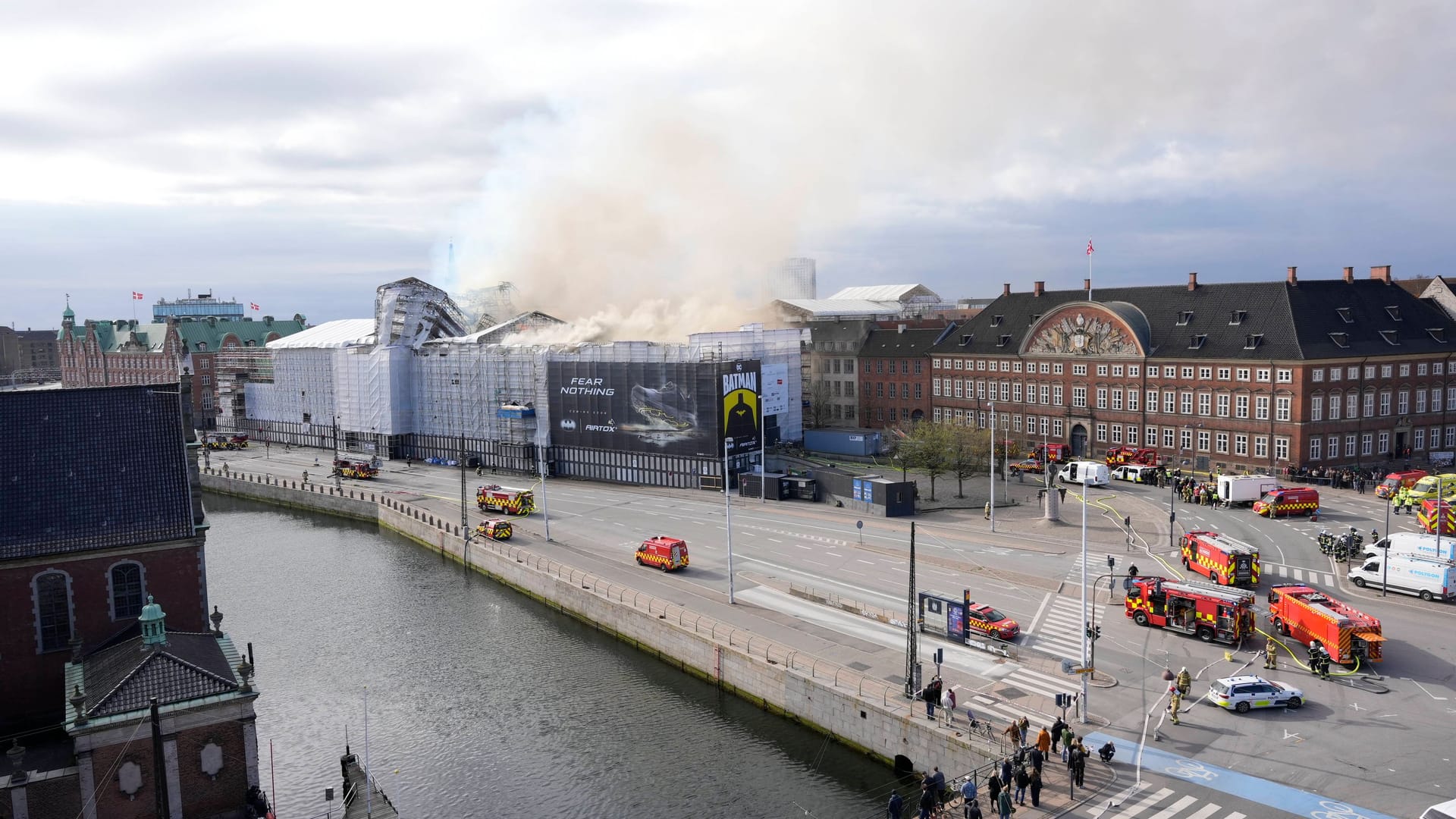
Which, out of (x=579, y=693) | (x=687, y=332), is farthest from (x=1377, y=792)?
(x=687, y=332)

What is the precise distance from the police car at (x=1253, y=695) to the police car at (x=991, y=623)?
847 cm

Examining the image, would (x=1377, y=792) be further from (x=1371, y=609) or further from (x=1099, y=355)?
(x=1099, y=355)

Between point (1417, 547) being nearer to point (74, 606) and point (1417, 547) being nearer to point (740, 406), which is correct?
point (740, 406)

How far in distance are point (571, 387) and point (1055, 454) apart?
149 feet

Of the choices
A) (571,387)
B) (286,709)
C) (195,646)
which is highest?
(571,387)

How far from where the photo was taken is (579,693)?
139 ft

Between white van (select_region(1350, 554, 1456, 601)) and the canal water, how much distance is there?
29.2 meters

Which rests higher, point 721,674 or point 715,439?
point 715,439

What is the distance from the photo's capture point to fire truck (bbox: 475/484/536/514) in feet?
243

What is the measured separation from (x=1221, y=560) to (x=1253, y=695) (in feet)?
52.6

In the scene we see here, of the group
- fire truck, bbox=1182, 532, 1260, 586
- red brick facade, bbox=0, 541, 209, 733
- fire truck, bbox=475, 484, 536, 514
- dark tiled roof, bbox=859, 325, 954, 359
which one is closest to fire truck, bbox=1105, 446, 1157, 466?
dark tiled roof, bbox=859, 325, 954, 359

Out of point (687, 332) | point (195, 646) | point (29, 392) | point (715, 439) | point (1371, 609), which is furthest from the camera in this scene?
point (687, 332)

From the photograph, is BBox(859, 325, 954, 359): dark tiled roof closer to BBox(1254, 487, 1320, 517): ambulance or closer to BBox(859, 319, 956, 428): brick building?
BBox(859, 319, 956, 428): brick building

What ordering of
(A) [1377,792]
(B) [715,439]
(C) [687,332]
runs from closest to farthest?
(A) [1377,792]
(B) [715,439]
(C) [687,332]
